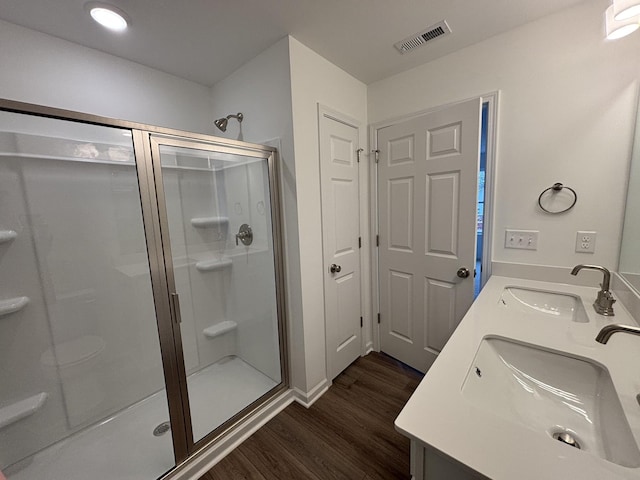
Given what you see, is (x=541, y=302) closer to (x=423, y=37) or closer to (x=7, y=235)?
(x=423, y=37)

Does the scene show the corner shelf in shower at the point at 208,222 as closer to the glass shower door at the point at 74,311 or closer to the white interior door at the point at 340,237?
the glass shower door at the point at 74,311

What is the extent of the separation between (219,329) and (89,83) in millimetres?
1950

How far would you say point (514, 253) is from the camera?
166cm

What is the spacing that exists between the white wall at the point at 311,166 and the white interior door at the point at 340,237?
0.07m

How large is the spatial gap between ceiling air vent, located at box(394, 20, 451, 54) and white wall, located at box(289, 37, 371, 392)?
0.46 metres

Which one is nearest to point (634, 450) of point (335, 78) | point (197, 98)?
point (335, 78)

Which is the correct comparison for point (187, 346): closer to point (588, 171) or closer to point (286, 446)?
point (286, 446)

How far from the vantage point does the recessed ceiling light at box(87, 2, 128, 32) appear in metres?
1.28

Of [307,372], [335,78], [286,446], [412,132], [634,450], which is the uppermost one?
[335,78]

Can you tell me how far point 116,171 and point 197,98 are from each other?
93 centimetres

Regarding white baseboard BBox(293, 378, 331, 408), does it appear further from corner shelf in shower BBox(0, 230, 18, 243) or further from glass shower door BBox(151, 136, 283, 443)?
corner shelf in shower BBox(0, 230, 18, 243)

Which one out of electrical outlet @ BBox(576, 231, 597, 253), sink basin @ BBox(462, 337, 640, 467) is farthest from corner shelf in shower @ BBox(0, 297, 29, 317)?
electrical outlet @ BBox(576, 231, 597, 253)

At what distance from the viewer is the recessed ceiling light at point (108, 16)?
4.19 ft

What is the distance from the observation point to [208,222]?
2.12 meters
